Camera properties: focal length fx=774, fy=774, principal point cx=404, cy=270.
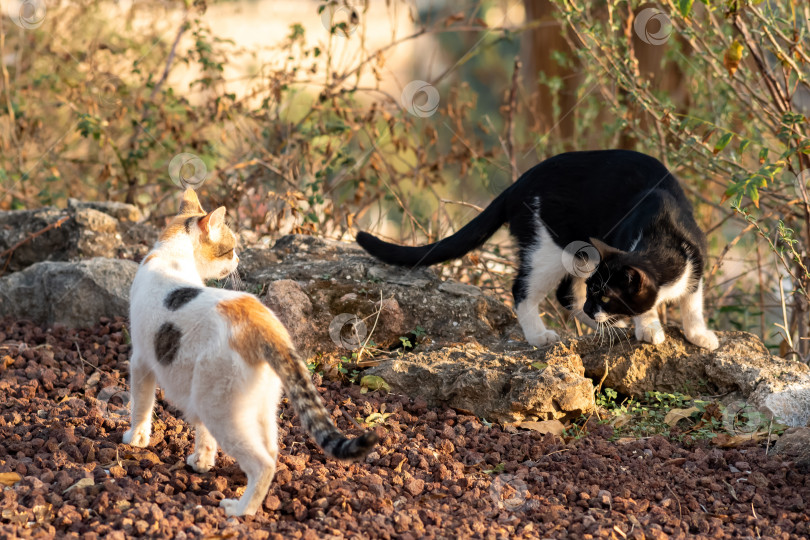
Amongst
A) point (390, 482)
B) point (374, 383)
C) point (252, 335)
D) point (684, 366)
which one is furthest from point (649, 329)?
point (252, 335)

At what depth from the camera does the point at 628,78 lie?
542 cm

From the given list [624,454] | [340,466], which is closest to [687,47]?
[624,454]

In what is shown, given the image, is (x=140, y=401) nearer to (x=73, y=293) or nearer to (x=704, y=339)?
(x=73, y=293)

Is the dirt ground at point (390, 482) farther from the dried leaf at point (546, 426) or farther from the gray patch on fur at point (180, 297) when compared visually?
the gray patch on fur at point (180, 297)

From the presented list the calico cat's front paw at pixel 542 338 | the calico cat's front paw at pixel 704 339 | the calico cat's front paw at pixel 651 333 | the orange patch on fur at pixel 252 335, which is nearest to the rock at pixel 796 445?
the calico cat's front paw at pixel 704 339

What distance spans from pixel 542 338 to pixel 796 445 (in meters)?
1.44

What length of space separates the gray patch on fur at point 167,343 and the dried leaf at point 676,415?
7.99ft

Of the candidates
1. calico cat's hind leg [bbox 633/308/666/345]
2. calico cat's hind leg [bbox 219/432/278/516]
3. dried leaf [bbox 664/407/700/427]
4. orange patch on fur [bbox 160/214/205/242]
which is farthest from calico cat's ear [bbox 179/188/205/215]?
dried leaf [bbox 664/407/700/427]

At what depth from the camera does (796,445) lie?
11.6 ft

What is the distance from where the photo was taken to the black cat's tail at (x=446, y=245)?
477cm

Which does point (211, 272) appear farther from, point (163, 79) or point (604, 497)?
point (163, 79)

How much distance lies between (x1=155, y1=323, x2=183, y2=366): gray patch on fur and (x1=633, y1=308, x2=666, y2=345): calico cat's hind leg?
257 cm

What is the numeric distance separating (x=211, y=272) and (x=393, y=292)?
3.97 ft

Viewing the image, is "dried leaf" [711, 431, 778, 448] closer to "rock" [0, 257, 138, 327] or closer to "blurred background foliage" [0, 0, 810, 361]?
"blurred background foliage" [0, 0, 810, 361]
